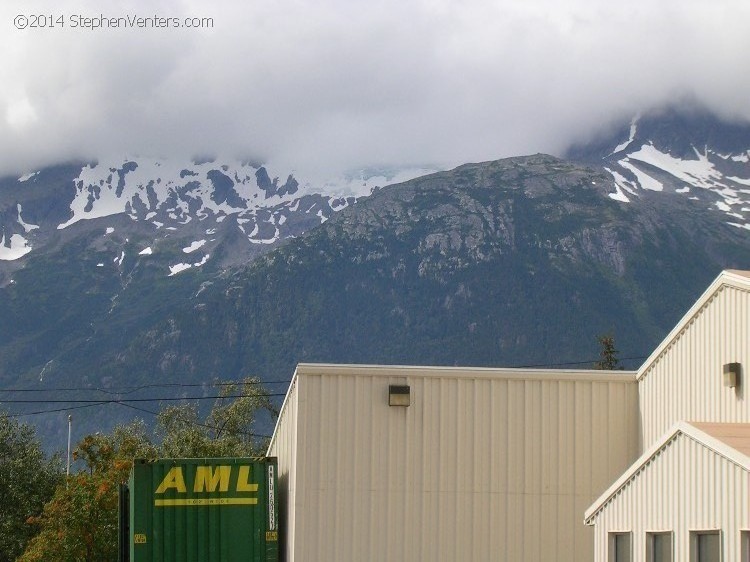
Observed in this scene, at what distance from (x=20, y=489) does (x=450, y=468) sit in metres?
37.6

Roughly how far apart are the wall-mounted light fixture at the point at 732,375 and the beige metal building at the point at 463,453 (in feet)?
5.46

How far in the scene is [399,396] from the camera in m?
26.2

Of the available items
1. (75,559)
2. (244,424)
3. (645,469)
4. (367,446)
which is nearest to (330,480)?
(367,446)

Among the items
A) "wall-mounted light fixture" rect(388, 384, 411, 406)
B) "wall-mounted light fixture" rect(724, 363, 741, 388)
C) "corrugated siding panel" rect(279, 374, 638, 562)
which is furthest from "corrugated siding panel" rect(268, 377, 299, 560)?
"wall-mounted light fixture" rect(724, 363, 741, 388)

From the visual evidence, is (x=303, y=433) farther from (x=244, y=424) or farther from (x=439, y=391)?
(x=244, y=424)

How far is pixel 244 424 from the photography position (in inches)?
3548

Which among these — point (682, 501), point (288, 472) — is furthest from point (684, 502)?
point (288, 472)

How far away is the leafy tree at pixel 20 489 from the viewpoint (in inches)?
2215

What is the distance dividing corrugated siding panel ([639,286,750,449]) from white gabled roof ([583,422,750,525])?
2.02m

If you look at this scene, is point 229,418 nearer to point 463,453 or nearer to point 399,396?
point 463,453

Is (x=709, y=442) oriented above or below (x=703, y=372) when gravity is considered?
below

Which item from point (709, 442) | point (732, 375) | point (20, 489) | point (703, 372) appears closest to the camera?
point (709, 442)

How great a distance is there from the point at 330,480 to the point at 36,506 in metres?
36.7

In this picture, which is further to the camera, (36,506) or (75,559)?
(36,506)
